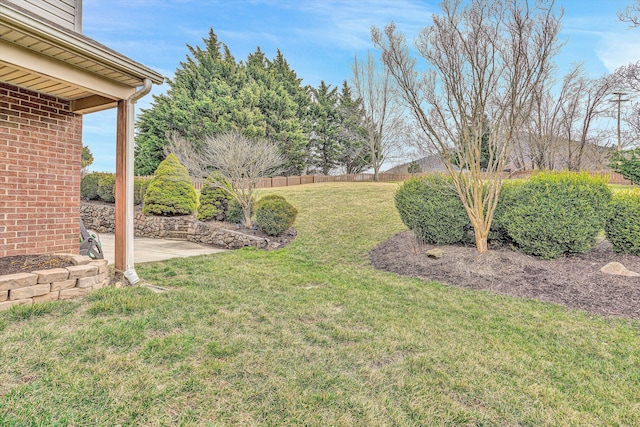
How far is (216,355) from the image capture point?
7.98 feet

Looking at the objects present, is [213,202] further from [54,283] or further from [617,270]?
[617,270]

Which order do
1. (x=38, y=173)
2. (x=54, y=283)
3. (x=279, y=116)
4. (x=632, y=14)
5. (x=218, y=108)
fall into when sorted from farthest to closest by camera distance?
(x=279, y=116) < (x=218, y=108) < (x=632, y=14) < (x=38, y=173) < (x=54, y=283)

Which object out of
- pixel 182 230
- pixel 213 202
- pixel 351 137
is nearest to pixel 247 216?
pixel 213 202

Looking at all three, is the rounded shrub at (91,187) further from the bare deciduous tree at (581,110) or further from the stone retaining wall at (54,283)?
the bare deciduous tree at (581,110)

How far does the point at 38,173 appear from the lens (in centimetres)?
409

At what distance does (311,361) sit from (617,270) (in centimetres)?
492

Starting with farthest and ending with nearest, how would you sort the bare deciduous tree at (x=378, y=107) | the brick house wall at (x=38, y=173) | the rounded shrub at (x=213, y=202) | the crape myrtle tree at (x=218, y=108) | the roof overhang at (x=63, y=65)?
the bare deciduous tree at (x=378, y=107)
the crape myrtle tree at (x=218, y=108)
the rounded shrub at (x=213, y=202)
the brick house wall at (x=38, y=173)
the roof overhang at (x=63, y=65)

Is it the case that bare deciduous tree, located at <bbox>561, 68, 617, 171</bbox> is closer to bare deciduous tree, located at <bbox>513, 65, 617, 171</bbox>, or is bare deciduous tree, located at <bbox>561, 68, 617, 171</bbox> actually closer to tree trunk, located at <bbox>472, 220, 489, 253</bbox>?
bare deciduous tree, located at <bbox>513, 65, 617, 171</bbox>

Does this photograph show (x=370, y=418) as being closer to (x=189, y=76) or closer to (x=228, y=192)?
(x=228, y=192)

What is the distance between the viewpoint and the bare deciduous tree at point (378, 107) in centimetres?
2266

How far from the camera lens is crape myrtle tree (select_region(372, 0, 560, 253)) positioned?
5.27m

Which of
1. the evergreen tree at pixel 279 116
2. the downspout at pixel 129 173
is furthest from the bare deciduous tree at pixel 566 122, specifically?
the evergreen tree at pixel 279 116

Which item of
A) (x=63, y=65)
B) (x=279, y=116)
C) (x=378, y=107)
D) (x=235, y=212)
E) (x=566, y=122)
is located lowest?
(x=235, y=212)

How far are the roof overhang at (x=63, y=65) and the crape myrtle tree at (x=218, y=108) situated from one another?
1700cm
